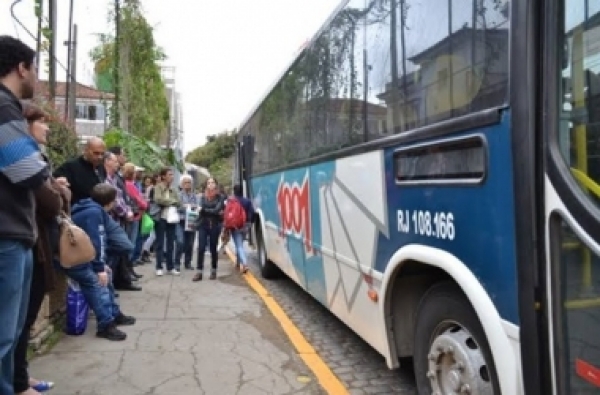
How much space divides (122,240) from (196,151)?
69754mm

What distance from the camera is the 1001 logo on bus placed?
603 cm

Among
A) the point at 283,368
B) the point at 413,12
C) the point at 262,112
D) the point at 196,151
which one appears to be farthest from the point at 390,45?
the point at 196,151

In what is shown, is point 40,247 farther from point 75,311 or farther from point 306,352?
point 306,352

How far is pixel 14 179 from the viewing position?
113 inches

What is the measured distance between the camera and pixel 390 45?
3.76 meters

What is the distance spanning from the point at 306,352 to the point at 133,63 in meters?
18.9

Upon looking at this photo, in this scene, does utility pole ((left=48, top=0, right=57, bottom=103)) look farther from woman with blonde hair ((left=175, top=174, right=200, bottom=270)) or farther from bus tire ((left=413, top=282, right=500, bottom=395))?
bus tire ((left=413, top=282, right=500, bottom=395))

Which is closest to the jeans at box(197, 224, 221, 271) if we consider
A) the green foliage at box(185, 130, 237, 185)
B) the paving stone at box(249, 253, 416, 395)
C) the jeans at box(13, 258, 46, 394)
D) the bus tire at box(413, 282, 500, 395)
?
the paving stone at box(249, 253, 416, 395)

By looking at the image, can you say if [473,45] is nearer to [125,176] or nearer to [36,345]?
[36,345]

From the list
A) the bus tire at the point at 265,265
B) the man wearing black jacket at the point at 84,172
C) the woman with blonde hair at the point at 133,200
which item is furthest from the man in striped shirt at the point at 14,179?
the bus tire at the point at 265,265

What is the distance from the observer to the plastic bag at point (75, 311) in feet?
18.0

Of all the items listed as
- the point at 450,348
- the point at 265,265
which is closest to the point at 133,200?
the point at 265,265

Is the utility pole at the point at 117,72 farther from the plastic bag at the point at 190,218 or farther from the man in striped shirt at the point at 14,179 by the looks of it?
the man in striped shirt at the point at 14,179

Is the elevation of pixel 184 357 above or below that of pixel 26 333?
below
